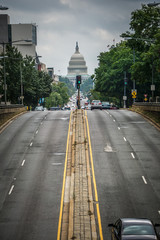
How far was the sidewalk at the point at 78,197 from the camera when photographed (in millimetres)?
16672

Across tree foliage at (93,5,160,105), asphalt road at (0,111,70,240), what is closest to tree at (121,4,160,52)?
tree foliage at (93,5,160,105)

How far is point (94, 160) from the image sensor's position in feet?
102

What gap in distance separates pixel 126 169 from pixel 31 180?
689cm

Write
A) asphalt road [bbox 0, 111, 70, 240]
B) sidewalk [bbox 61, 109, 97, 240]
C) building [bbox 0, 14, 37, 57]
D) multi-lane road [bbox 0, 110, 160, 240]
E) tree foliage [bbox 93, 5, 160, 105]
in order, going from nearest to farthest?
sidewalk [bbox 61, 109, 97, 240]
asphalt road [bbox 0, 111, 70, 240]
multi-lane road [bbox 0, 110, 160, 240]
tree foliage [bbox 93, 5, 160, 105]
building [bbox 0, 14, 37, 57]

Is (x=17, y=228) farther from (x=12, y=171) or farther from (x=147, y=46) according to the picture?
(x=147, y=46)

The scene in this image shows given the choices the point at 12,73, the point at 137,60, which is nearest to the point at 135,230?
the point at 137,60

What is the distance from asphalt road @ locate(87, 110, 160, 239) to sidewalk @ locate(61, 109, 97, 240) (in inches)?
26.3

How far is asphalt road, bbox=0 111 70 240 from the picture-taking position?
18.1 m

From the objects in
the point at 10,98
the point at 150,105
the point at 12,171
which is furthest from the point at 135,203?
the point at 10,98

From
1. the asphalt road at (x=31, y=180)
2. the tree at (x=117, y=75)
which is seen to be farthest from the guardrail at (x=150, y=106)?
the tree at (x=117, y=75)

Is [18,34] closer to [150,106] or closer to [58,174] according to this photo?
[150,106]

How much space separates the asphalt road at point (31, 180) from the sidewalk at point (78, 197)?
0.54m

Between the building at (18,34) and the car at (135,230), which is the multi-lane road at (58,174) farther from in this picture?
the building at (18,34)

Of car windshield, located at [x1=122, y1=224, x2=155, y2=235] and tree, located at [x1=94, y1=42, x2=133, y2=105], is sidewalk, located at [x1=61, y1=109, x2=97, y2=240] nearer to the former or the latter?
car windshield, located at [x1=122, y1=224, x2=155, y2=235]
